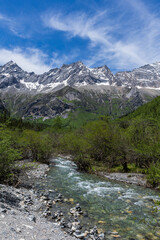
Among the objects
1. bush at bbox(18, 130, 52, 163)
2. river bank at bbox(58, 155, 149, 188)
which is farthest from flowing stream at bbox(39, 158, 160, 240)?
bush at bbox(18, 130, 52, 163)

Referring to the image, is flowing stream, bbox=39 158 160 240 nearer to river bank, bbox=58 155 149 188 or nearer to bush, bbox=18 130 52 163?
river bank, bbox=58 155 149 188

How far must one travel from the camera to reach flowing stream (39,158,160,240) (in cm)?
1139

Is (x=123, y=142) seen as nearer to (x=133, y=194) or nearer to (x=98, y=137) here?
(x=98, y=137)

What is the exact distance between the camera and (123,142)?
2822cm

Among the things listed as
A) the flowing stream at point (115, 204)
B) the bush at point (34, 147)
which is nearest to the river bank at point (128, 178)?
the flowing stream at point (115, 204)

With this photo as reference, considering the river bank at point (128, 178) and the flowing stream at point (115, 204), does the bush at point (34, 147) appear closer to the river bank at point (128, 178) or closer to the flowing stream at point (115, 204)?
the flowing stream at point (115, 204)

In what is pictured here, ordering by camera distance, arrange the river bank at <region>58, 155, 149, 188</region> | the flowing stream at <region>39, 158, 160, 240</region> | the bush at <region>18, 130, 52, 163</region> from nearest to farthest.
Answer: the flowing stream at <region>39, 158, 160, 240</region>, the river bank at <region>58, 155, 149, 188</region>, the bush at <region>18, 130, 52, 163</region>

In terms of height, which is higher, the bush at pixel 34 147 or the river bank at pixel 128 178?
the bush at pixel 34 147

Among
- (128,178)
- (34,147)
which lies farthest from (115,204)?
(34,147)

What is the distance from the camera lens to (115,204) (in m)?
15.6

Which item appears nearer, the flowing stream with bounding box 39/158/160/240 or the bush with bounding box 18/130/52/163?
the flowing stream with bounding box 39/158/160/240

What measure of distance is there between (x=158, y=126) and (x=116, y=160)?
33.6 ft

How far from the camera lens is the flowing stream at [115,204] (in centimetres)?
1139

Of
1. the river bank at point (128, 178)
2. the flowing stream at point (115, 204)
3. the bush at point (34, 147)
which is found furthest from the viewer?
the bush at point (34, 147)
